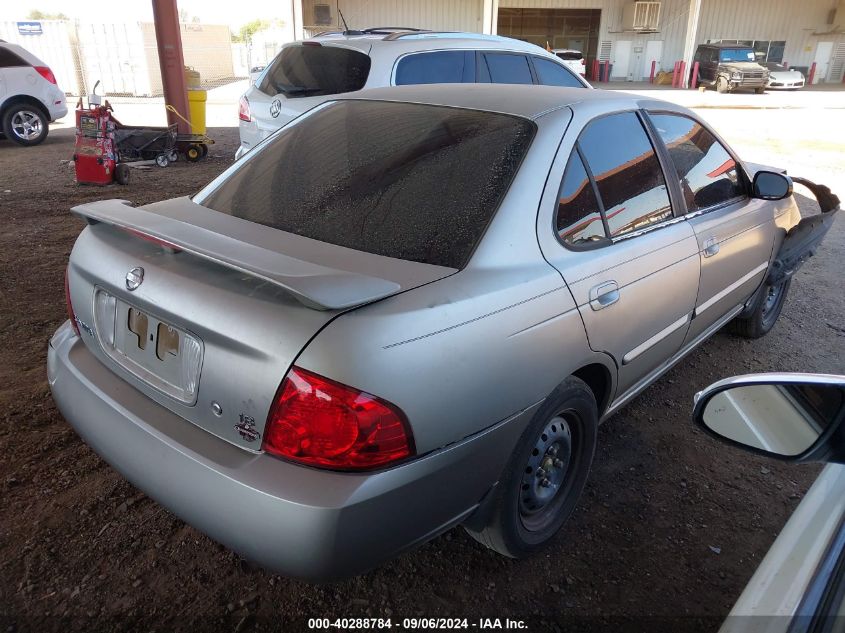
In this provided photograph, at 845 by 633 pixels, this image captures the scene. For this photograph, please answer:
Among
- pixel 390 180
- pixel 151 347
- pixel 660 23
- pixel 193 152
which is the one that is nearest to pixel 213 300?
pixel 151 347

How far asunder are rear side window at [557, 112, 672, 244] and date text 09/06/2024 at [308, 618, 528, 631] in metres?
1.35

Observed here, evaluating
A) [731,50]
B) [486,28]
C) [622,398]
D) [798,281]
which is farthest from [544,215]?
[731,50]

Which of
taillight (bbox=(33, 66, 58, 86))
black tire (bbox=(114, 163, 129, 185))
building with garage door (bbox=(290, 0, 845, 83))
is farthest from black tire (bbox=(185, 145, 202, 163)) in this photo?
building with garage door (bbox=(290, 0, 845, 83))

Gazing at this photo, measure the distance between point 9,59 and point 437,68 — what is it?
368 inches

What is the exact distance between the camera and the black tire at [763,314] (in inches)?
164

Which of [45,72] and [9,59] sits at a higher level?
[9,59]

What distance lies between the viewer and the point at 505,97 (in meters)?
2.54

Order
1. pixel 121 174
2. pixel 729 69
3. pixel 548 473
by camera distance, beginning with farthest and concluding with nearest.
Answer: pixel 729 69 < pixel 121 174 < pixel 548 473

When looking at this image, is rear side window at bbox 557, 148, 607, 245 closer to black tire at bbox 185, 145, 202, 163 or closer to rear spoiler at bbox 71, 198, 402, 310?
rear spoiler at bbox 71, 198, 402, 310

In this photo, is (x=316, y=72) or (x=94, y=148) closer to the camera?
(x=316, y=72)

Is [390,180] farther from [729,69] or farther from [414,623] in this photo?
[729,69]

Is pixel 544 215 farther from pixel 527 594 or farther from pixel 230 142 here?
pixel 230 142

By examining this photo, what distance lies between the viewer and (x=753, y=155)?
11383 millimetres

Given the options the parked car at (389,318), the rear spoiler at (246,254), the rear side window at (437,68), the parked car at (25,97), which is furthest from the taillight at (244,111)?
the parked car at (25,97)
